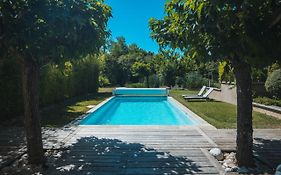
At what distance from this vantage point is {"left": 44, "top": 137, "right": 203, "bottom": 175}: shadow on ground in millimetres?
5688

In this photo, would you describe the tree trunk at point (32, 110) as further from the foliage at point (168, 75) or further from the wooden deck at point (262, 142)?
the foliage at point (168, 75)

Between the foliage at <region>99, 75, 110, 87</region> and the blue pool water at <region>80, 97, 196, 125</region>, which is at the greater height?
the foliage at <region>99, 75, 110, 87</region>

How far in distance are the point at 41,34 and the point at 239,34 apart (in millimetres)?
3272

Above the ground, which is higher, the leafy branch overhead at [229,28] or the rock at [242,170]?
the leafy branch overhead at [229,28]

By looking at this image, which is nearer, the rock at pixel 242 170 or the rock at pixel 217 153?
the rock at pixel 242 170

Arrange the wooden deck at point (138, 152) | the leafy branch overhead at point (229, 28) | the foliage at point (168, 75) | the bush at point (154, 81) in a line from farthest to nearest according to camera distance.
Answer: the bush at point (154, 81) < the foliage at point (168, 75) < the wooden deck at point (138, 152) < the leafy branch overhead at point (229, 28)

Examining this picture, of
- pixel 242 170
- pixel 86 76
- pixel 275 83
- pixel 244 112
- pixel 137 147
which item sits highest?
pixel 86 76

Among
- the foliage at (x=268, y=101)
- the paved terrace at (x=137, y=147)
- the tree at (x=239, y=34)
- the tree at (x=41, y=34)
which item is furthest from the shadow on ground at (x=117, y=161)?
the foliage at (x=268, y=101)

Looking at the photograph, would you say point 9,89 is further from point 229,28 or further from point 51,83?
point 229,28

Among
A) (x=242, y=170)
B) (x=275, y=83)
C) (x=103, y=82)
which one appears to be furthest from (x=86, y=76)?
(x=242, y=170)

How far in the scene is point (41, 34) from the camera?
512cm

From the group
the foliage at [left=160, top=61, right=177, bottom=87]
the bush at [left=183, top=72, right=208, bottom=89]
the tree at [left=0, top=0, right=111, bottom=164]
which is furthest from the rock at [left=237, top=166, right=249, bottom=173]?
the foliage at [left=160, top=61, right=177, bottom=87]

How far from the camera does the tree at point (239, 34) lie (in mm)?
4789

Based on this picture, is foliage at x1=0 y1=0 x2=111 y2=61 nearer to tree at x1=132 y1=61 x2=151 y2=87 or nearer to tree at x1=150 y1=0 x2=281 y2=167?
tree at x1=150 y1=0 x2=281 y2=167
